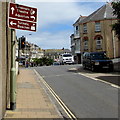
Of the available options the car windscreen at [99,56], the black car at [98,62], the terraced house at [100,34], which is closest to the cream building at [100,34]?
the terraced house at [100,34]

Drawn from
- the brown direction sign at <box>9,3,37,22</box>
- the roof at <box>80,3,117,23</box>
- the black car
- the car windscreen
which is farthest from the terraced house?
the brown direction sign at <box>9,3,37,22</box>

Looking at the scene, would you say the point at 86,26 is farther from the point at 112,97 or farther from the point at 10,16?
the point at 10,16

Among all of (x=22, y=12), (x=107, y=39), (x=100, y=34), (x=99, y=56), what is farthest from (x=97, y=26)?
(x=22, y=12)

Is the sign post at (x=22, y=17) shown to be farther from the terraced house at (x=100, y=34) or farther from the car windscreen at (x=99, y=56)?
the terraced house at (x=100, y=34)

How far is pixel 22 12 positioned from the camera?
7.14 metres

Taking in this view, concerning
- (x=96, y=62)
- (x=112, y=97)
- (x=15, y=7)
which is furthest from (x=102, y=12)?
(x=15, y=7)

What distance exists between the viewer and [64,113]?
7.74 metres

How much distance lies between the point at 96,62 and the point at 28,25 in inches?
645

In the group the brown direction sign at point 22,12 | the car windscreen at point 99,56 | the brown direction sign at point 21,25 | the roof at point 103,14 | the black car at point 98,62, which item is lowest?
the black car at point 98,62

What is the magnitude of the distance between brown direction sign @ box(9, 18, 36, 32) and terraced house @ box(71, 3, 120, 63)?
37.5 meters

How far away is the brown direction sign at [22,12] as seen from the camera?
275 inches

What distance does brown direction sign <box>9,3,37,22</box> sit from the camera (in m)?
6.99

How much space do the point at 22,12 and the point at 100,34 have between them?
40111mm

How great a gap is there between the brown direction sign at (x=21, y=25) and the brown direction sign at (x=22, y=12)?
0.11m
